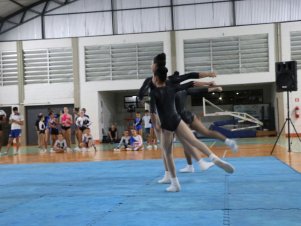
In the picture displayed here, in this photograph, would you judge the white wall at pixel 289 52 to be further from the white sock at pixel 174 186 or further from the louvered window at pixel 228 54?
the white sock at pixel 174 186

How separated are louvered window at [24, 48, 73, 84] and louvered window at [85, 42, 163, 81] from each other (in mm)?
1308

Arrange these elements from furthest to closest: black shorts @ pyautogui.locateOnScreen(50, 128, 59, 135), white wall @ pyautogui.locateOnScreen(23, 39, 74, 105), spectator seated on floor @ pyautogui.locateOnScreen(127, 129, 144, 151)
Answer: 1. white wall @ pyautogui.locateOnScreen(23, 39, 74, 105)
2. black shorts @ pyautogui.locateOnScreen(50, 128, 59, 135)
3. spectator seated on floor @ pyautogui.locateOnScreen(127, 129, 144, 151)

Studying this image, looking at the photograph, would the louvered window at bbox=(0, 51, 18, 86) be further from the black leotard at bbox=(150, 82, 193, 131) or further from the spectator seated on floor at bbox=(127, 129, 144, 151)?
the black leotard at bbox=(150, 82, 193, 131)

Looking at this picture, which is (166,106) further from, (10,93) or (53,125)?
(10,93)

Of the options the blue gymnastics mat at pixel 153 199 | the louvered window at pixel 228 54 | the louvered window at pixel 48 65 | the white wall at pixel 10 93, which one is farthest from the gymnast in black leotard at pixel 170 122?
the white wall at pixel 10 93

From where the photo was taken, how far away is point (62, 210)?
470 centimetres

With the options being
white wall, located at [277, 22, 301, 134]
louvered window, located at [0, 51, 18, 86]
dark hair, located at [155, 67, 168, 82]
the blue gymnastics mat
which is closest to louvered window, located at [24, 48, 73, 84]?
louvered window, located at [0, 51, 18, 86]

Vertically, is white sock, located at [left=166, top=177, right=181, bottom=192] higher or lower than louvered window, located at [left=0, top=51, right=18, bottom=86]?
lower

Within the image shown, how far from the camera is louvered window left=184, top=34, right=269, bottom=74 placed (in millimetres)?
23500

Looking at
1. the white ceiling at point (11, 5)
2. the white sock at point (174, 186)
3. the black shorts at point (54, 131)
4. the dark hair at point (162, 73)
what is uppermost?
the white ceiling at point (11, 5)

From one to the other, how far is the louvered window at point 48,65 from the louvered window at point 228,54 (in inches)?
287

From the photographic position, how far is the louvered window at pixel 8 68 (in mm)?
25641

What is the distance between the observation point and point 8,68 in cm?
2570

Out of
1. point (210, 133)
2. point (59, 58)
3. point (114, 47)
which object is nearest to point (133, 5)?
point (114, 47)
